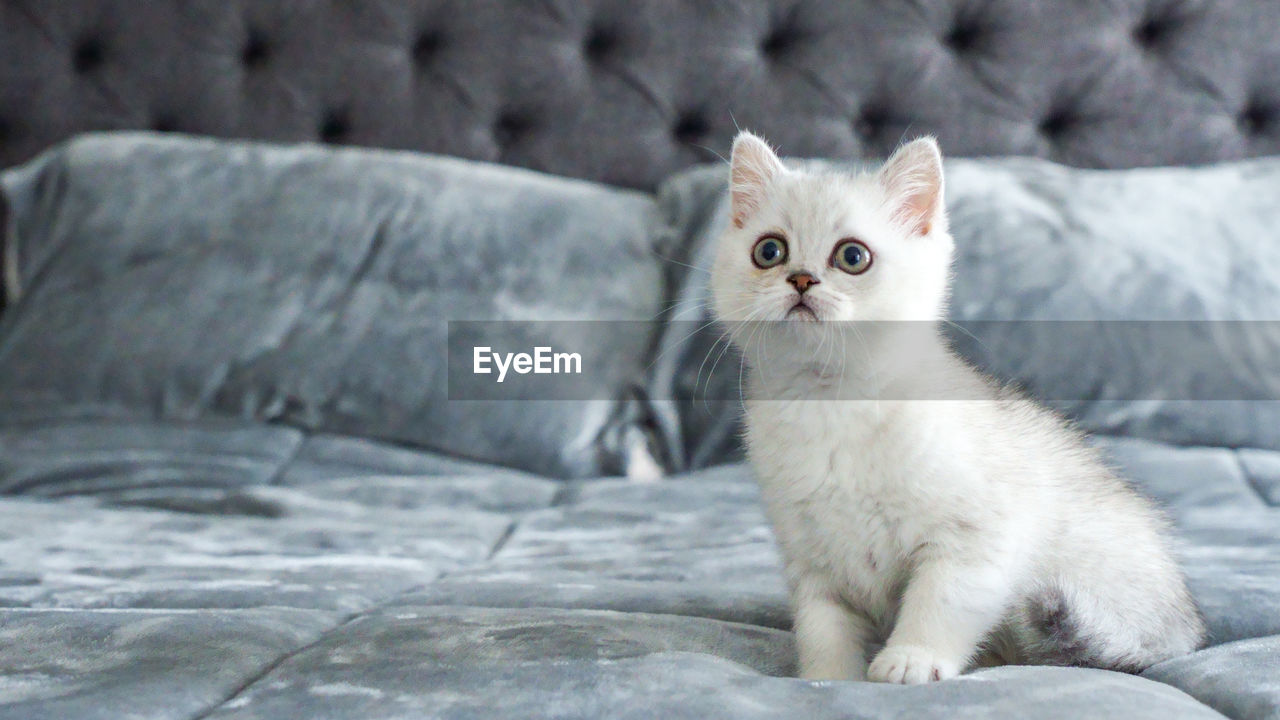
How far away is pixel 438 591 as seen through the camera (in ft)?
2.69

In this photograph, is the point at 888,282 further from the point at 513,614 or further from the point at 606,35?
the point at 606,35

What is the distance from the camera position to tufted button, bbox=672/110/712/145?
72.3 inches

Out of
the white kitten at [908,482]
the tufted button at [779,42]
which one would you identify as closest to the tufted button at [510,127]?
the tufted button at [779,42]

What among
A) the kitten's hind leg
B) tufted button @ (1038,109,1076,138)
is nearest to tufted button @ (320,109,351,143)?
tufted button @ (1038,109,1076,138)

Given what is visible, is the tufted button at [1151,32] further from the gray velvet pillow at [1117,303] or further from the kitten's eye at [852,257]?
the kitten's eye at [852,257]

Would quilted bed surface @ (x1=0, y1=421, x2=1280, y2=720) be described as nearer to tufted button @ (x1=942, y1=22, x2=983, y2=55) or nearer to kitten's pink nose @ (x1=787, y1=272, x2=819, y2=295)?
kitten's pink nose @ (x1=787, y1=272, x2=819, y2=295)

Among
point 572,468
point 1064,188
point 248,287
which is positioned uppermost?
point 1064,188

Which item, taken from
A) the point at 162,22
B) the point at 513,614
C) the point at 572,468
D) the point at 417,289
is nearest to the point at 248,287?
the point at 417,289

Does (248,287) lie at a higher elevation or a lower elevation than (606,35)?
lower

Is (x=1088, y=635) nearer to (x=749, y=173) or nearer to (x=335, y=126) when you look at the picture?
(x=749, y=173)

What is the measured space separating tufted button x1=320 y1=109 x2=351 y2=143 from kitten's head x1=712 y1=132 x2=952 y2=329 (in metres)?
1.27

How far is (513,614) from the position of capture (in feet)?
2.31

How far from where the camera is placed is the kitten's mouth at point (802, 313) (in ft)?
2.32

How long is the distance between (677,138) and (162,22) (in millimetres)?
951
